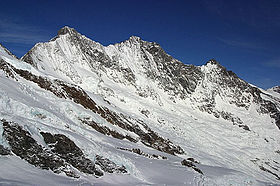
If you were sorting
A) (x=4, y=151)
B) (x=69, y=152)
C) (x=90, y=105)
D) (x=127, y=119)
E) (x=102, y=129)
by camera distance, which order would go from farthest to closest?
1. (x=127, y=119)
2. (x=90, y=105)
3. (x=102, y=129)
4. (x=69, y=152)
5. (x=4, y=151)

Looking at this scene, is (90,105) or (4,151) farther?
(90,105)

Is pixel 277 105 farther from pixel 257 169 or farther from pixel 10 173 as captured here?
pixel 10 173

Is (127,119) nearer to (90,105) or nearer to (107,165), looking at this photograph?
(90,105)

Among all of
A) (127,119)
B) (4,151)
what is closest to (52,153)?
(4,151)

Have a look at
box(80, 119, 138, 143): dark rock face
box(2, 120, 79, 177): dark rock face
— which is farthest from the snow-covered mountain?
box(80, 119, 138, 143): dark rock face

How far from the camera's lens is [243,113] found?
342ft

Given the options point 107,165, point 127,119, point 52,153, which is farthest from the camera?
point 127,119

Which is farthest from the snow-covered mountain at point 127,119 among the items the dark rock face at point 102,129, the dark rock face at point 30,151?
the dark rock face at point 102,129

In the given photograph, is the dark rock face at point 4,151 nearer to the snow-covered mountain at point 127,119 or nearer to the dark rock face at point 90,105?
the snow-covered mountain at point 127,119

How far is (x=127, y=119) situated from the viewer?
4384 centimetres

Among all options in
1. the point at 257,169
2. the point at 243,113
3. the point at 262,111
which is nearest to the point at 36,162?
the point at 257,169

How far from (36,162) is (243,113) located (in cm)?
10498

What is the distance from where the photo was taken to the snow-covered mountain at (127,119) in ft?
46.1

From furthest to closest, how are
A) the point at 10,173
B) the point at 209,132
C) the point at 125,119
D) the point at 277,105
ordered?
the point at 277,105 < the point at 209,132 < the point at 125,119 < the point at 10,173
